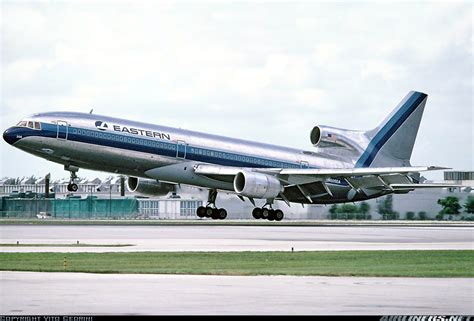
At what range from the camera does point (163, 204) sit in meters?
111

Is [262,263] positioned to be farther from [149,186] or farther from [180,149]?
[149,186]

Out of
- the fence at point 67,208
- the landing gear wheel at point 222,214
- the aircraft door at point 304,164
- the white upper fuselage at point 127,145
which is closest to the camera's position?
the white upper fuselage at point 127,145

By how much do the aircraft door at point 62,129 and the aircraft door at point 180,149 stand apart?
785 cm

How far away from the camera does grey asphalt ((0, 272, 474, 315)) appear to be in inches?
690

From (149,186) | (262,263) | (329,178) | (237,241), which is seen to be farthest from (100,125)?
(262,263)

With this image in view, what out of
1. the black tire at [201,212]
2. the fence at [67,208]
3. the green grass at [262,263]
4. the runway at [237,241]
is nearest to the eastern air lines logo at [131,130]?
the black tire at [201,212]

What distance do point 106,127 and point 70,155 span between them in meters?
2.71

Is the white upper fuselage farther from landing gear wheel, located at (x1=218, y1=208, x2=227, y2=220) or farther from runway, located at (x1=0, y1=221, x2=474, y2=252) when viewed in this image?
runway, located at (x1=0, y1=221, x2=474, y2=252)

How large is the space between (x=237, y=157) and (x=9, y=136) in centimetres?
1533

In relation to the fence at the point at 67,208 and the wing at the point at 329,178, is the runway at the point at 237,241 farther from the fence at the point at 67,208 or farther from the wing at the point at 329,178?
the fence at the point at 67,208

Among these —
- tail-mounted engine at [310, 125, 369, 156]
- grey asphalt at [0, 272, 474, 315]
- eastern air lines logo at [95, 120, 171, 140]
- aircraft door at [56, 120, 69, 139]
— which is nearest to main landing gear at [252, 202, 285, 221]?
tail-mounted engine at [310, 125, 369, 156]

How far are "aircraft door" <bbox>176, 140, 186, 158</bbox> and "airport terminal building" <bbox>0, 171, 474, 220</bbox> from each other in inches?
213

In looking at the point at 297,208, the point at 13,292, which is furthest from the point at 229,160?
the point at 13,292

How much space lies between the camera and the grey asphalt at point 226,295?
17.5 m
